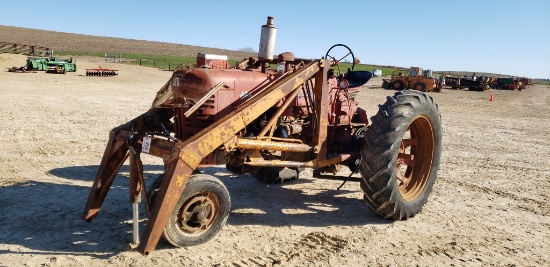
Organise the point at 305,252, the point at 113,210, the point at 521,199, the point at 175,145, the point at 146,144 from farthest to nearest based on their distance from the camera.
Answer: the point at 521,199 < the point at 113,210 < the point at 305,252 < the point at 146,144 < the point at 175,145

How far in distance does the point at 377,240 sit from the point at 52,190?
3941mm

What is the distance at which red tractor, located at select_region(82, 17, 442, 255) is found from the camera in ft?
12.2

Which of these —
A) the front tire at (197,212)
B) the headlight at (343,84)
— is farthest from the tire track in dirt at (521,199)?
the front tire at (197,212)

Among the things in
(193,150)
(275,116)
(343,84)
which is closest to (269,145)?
(275,116)

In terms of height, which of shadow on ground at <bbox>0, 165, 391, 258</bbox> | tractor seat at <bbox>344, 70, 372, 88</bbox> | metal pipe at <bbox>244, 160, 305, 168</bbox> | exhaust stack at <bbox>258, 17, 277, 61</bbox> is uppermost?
exhaust stack at <bbox>258, 17, 277, 61</bbox>

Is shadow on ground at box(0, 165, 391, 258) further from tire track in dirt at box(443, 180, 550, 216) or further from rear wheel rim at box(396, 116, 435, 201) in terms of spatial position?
tire track in dirt at box(443, 180, 550, 216)

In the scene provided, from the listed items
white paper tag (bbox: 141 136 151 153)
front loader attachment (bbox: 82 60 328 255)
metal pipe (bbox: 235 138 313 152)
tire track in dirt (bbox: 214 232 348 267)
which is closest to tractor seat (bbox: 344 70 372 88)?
front loader attachment (bbox: 82 60 328 255)

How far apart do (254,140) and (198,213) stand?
0.89 metres

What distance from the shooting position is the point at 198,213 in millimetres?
3852

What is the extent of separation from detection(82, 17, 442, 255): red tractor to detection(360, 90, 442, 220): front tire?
0.01m

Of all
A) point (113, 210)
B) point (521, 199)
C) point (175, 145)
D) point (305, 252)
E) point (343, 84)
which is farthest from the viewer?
point (521, 199)

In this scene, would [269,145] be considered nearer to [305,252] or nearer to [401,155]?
[305,252]

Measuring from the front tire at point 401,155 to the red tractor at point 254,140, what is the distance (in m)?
0.01

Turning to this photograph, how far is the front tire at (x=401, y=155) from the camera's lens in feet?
14.6
